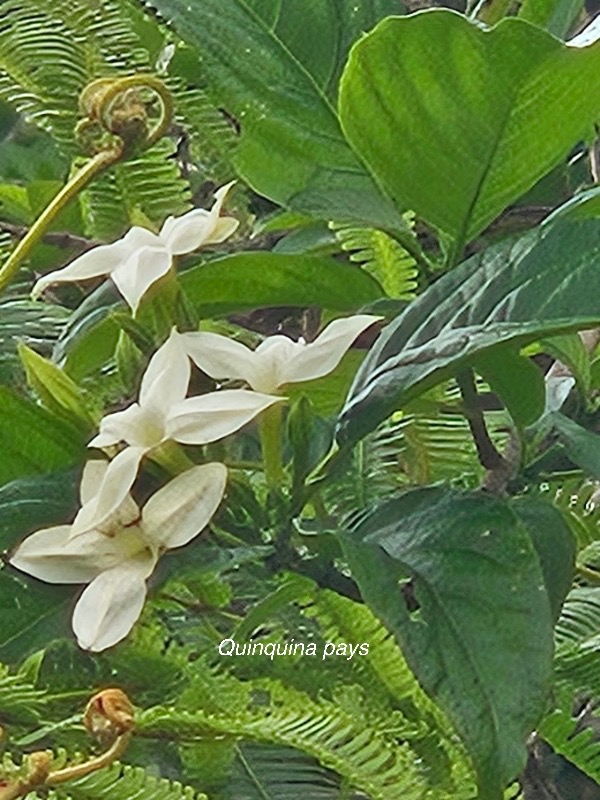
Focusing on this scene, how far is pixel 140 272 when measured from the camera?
320mm

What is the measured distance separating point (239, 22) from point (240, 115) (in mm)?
25

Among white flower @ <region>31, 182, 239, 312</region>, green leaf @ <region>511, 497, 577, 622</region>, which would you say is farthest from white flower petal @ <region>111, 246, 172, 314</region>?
green leaf @ <region>511, 497, 577, 622</region>

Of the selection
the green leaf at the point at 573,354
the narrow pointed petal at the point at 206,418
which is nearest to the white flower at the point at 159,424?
the narrow pointed petal at the point at 206,418

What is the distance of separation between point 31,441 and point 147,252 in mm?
54

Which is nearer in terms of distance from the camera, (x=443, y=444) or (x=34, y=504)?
(x=34, y=504)

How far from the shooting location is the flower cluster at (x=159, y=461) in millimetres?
291

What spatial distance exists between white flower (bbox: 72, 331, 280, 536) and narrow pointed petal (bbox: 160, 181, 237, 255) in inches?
1.9

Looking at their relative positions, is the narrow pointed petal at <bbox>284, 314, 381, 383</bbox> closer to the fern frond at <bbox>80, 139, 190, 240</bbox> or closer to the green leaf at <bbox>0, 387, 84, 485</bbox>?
the green leaf at <bbox>0, 387, 84, 485</bbox>

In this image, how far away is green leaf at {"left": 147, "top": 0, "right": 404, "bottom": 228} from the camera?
37 cm

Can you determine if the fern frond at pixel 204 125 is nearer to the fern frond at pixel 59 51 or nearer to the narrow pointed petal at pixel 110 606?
the fern frond at pixel 59 51

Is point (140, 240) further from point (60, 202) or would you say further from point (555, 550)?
point (555, 550)

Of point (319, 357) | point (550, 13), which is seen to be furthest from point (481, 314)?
point (550, 13)

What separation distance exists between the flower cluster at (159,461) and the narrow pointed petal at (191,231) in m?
0.02

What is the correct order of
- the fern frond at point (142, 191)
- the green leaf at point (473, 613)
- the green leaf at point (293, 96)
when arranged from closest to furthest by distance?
1. the green leaf at point (473, 613)
2. the green leaf at point (293, 96)
3. the fern frond at point (142, 191)
